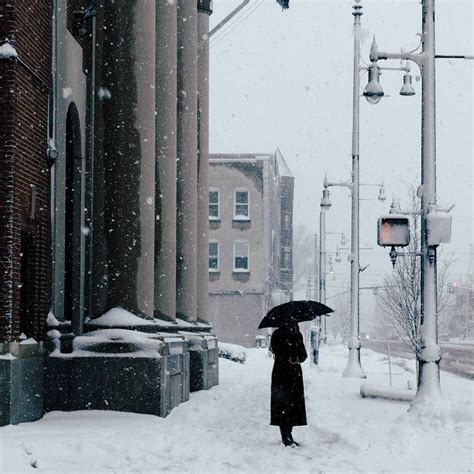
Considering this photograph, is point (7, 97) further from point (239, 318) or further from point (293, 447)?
point (239, 318)

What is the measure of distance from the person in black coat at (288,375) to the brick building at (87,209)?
2730 mm

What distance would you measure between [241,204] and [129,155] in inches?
1715

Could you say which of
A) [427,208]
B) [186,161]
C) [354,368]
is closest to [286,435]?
[427,208]

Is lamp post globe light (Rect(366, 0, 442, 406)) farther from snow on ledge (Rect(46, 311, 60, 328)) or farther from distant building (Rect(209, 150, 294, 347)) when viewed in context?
distant building (Rect(209, 150, 294, 347))

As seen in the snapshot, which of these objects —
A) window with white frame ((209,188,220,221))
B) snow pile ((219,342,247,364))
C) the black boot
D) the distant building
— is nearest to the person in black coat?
the black boot

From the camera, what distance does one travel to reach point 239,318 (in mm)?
60031

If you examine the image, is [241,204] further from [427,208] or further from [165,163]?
[427,208]

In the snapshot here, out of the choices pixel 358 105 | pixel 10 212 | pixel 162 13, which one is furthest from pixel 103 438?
pixel 358 105

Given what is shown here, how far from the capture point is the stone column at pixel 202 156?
25703 mm

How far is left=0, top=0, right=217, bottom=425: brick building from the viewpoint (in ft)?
43.4

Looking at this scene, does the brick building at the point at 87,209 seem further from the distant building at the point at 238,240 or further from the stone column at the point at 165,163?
the distant building at the point at 238,240

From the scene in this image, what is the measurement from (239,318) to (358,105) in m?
31.4

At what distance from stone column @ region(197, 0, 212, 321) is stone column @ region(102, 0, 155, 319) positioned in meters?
8.90

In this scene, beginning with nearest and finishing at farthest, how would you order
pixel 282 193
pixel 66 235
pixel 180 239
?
pixel 66 235
pixel 180 239
pixel 282 193
